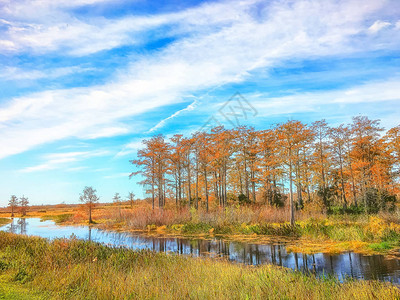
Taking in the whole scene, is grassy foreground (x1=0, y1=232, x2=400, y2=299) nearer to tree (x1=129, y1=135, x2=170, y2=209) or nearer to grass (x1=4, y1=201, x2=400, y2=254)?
grass (x1=4, y1=201, x2=400, y2=254)

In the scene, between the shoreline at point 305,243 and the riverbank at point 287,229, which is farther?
the riverbank at point 287,229

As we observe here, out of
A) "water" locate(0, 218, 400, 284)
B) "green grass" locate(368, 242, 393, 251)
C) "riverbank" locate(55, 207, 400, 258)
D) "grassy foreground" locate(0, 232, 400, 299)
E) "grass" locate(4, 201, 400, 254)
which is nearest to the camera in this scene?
"grassy foreground" locate(0, 232, 400, 299)

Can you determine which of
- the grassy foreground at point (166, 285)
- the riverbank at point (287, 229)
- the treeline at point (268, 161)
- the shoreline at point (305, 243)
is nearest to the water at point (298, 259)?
the shoreline at point (305, 243)

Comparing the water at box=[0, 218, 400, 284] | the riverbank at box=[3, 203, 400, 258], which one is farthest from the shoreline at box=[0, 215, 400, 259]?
the water at box=[0, 218, 400, 284]

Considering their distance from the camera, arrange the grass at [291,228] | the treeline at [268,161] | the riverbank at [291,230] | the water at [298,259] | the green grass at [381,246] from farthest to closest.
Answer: the treeline at [268,161] → the grass at [291,228] → the riverbank at [291,230] → the green grass at [381,246] → the water at [298,259]

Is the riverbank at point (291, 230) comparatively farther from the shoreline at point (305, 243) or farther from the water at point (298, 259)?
the water at point (298, 259)

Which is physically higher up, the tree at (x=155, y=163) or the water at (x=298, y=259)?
the tree at (x=155, y=163)

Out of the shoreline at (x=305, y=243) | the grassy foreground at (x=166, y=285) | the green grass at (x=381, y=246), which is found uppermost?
the grassy foreground at (x=166, y=285)

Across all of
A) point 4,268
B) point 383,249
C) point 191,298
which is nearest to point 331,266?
point 383,249

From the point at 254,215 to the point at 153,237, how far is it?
327 inches

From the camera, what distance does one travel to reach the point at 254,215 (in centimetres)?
2292

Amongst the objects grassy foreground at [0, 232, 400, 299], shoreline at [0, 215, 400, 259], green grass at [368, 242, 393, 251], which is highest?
grassy foreground at [0, 232, 400, 299]

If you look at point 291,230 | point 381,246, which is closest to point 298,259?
point 381,246

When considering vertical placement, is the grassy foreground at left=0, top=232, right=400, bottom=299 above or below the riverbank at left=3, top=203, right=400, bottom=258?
above
